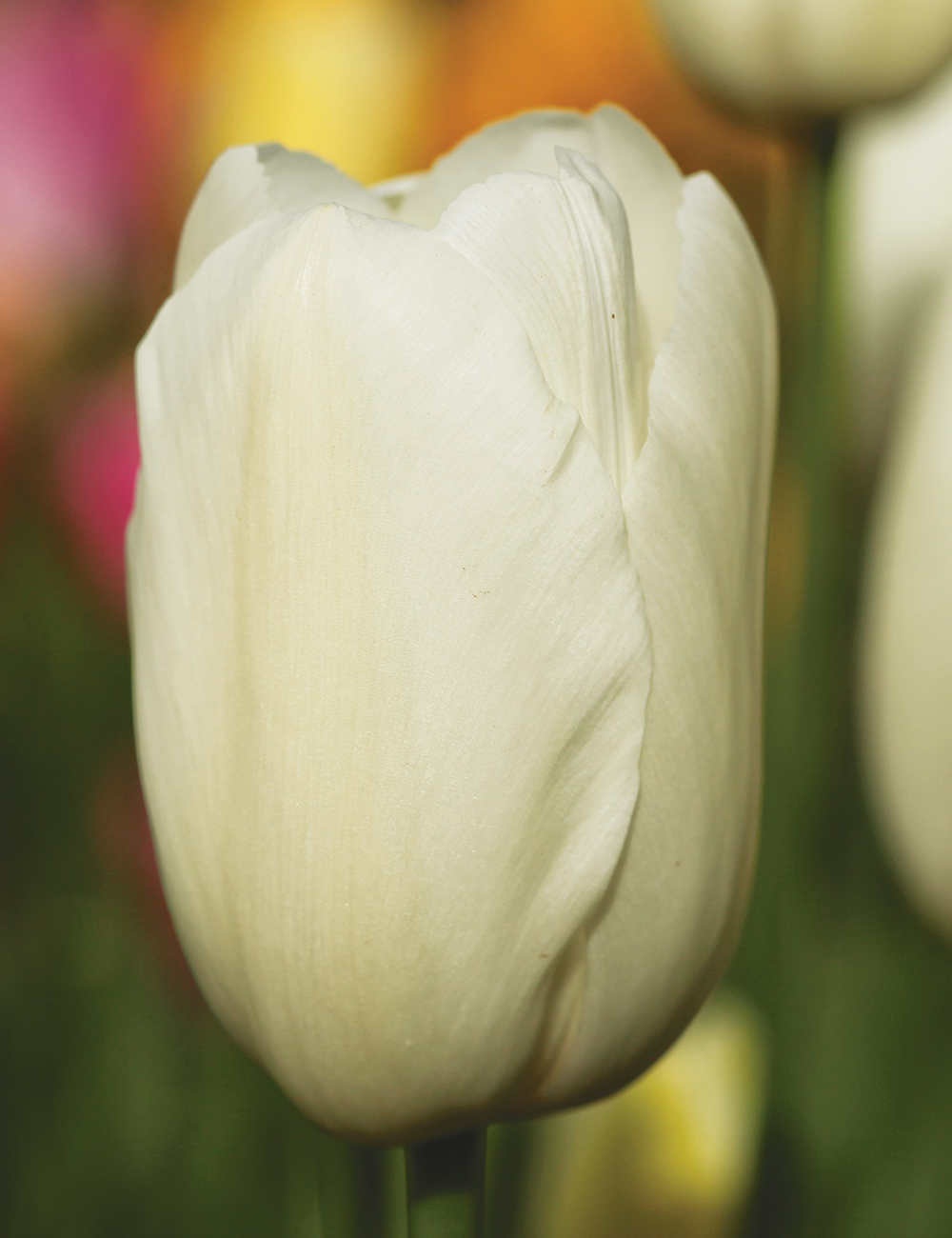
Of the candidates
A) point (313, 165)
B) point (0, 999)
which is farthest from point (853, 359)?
point (0, 999)

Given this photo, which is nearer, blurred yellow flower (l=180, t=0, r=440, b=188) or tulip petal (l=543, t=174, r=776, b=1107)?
tulip petal (l=543, t=174, r=776, b=1107)

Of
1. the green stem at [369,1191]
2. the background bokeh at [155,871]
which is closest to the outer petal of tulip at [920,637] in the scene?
the background bokeh at [155,871]

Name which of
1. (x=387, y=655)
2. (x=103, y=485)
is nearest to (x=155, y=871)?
(x=103, y=485)

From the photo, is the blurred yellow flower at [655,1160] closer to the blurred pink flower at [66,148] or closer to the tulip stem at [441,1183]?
the tulip stem at [441,1183]

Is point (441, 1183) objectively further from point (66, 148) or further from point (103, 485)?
point (66, 148)

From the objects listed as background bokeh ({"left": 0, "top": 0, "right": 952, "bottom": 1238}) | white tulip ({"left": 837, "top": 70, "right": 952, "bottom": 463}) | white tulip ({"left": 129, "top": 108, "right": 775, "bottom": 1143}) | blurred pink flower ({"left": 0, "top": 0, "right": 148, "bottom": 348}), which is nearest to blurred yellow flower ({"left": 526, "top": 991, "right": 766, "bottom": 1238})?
background bokeh ({"left": 0, "top": 0, "right": 952, "bottom": 1238})

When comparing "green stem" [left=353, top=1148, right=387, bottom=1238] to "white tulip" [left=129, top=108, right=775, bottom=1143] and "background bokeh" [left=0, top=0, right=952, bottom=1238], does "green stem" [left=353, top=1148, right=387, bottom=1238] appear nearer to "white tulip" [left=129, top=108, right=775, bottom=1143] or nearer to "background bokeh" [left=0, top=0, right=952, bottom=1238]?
"background bokeh" [left=0, top=0, right=952, bottom=1238]

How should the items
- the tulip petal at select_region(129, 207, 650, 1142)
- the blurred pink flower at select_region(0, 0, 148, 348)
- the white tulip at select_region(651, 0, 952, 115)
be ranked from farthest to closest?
the blurred pink flower at select_region(0, 0, 148, 348)
the white tulip at select_region(651, 0, 952, 115)
the tulip petal at select_region(129, 207, 650, 1142)

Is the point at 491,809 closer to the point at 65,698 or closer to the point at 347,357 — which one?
the point at 347,357

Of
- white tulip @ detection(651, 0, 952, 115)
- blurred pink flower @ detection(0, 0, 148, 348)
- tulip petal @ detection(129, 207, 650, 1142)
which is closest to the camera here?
tulip petal @ detection(129, 207, 650, 1142)
